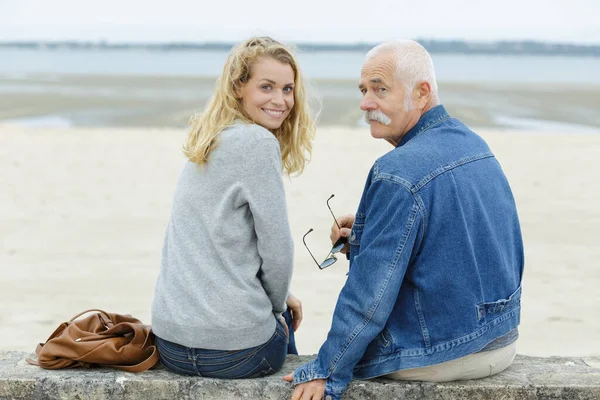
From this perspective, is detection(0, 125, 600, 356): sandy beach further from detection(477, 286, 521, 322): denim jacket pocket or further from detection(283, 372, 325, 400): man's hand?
detection(477, 286, 521, 322): denim jacket pocket

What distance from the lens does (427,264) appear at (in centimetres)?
260

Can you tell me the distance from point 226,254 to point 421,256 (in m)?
0.65

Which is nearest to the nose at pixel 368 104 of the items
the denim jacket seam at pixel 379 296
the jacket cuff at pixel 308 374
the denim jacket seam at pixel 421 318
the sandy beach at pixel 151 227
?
the denim jacket seam at pixel 379 296

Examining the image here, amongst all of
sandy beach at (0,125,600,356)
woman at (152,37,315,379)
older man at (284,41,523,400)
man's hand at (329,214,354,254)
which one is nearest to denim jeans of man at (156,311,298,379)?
woman at (152,37,315,379)

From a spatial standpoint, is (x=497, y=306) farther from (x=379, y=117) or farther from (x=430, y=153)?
(x=379, y=117)

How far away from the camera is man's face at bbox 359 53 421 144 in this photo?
2730 millimetres

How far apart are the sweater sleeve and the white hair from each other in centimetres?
48

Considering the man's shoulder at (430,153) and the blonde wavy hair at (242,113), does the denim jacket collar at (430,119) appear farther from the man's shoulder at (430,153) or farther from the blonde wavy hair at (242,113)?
the blonde wavy hair at (242,113)

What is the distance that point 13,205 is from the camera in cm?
868

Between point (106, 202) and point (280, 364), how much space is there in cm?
635

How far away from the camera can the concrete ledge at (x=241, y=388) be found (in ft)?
9.09

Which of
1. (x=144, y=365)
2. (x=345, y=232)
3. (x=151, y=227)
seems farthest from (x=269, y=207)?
(x=151, y=227)

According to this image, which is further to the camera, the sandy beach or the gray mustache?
the sandy beach

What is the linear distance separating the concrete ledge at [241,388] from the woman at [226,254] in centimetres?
6
